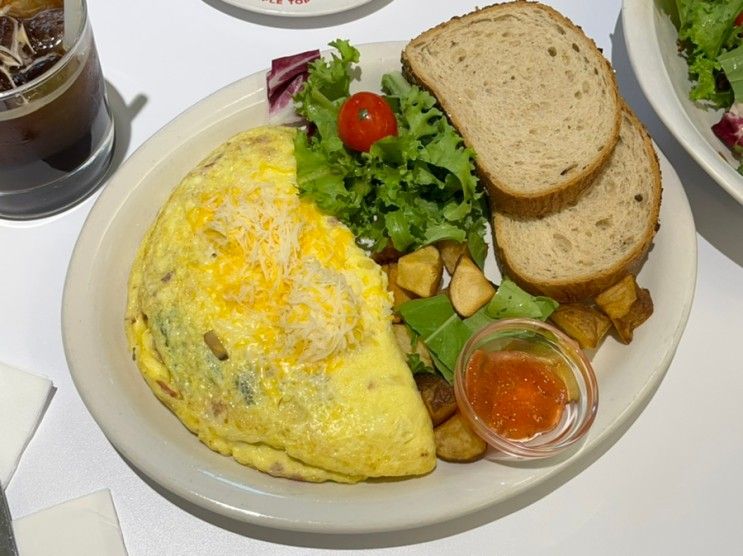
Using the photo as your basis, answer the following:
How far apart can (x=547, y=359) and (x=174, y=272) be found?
1.03 meters

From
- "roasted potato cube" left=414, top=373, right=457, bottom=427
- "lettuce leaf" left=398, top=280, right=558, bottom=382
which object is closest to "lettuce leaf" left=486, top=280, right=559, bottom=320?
"lettuce leaf" left=398, top=280, right=558, bottom=382

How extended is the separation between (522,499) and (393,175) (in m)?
0.97

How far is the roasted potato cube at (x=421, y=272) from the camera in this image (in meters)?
2.19

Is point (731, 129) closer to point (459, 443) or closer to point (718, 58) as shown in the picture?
point (718, 58)

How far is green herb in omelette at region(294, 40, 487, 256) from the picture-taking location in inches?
88.4

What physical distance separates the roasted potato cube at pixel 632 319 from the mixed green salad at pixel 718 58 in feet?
2.23

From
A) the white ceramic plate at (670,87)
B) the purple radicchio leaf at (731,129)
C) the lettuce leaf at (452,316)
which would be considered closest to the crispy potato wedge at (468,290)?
the lettuce leaf at (452,316)

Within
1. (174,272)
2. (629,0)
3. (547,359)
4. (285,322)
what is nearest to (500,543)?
(547,359)

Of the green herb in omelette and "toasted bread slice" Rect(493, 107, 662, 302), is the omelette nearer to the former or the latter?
the green herb in omelette

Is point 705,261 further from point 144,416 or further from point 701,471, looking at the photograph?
point 144,416

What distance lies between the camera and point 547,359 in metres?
2.11

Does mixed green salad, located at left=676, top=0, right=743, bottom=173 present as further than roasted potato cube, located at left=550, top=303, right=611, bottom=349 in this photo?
Yes

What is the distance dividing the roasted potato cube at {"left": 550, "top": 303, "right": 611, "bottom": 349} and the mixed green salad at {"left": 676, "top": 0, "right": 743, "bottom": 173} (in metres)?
0.78

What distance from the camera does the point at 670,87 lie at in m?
2.42
